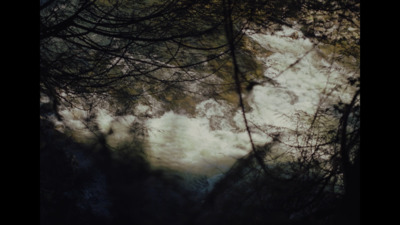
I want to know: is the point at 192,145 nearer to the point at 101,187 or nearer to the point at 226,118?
the point at 226,118

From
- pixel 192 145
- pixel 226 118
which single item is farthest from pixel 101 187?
pixel 226 118

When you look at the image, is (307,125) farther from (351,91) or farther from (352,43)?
(352,43)

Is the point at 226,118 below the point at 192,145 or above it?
above

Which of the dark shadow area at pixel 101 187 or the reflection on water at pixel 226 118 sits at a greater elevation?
the reflection on water at pixel 226 118

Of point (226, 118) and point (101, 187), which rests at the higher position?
point (226, 118)

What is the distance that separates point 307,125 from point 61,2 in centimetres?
143

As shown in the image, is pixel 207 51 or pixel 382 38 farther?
pixel 207 51

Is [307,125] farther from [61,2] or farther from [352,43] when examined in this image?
[61,2]

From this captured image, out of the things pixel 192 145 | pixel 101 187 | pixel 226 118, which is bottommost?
pixel 101 187

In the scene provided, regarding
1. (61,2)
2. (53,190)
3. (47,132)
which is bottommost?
(53,190)

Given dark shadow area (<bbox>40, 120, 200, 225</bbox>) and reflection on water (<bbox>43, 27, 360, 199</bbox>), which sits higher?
reflection on water (<bbox>43, 27, 360, 199</bbox>)

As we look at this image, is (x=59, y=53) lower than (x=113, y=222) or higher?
higher

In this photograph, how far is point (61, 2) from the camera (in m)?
1.43

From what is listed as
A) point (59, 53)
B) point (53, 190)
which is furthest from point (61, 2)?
point (53, 190)
